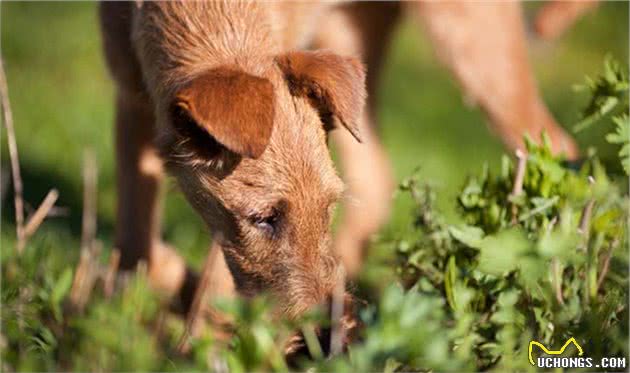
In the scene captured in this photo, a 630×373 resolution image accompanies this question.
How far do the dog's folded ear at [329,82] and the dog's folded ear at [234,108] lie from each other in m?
0.21

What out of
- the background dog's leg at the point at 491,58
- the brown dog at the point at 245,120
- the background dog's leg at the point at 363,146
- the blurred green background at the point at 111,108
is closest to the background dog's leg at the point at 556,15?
the background dog's leg at the point at 491,58

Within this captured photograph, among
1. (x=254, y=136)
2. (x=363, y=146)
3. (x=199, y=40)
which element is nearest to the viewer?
(x=254, y=136)

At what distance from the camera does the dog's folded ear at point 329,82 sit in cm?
294

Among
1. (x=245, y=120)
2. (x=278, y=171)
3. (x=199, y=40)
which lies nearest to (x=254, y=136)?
(x=245, y=120)

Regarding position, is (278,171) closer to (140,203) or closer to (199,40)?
(199,40)

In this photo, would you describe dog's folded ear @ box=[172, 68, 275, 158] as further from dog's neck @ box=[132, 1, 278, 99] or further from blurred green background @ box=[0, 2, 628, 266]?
blurred green background @ box=[0, 2, 628, 266]

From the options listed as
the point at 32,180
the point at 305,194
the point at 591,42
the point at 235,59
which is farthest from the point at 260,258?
the point at 591,42

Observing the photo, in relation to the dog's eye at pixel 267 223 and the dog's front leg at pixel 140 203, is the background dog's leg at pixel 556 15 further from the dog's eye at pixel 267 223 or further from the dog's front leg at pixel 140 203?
the dog's eye at pixel 267 223

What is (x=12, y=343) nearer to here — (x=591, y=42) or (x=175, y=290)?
(x=175, y=290)

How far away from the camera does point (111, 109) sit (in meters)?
5.94

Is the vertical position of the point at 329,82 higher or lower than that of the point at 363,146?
higher

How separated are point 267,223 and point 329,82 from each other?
38 cm

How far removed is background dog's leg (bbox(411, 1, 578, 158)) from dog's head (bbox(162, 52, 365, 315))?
1284 millimetres

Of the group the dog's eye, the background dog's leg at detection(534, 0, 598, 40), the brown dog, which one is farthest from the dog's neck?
the background dog's leg at detection(534, 0, 598, 40)
